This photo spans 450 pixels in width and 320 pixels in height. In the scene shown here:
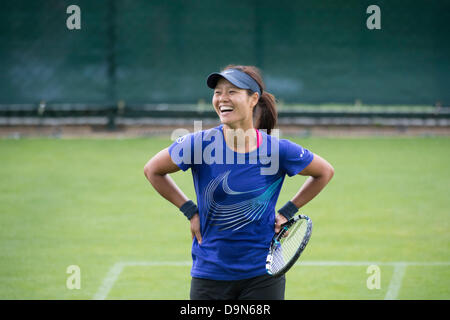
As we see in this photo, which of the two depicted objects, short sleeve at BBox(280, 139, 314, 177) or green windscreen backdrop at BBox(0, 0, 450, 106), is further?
Answer: green windscreen backdrop at BBox(0, 0, 450, 106)

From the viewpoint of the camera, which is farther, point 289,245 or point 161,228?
point 161,228

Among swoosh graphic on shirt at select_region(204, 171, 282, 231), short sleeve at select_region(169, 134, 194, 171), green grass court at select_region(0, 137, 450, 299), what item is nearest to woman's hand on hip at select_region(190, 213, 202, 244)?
swoosh graphic on shirt at select_region(204, 171, 282, 231)

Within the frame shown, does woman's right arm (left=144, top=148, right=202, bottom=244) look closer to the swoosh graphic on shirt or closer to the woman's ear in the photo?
the swoosh graphic on shirt

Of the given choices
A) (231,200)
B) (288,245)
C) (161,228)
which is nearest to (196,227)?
(231,200)

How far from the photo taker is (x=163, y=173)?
3684 mm

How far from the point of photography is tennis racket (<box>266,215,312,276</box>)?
339 centimetres

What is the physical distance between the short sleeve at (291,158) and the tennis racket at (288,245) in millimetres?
267

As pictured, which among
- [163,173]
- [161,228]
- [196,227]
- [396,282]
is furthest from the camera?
[161,228]

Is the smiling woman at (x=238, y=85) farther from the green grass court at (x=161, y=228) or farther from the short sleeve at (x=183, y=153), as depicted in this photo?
the green grass court at (x=161, y=228)

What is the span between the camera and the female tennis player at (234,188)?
11.2ft

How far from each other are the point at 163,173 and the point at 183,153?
254mm

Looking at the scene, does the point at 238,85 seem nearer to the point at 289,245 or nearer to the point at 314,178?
the point at 314,178

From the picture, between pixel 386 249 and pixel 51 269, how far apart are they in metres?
3.02

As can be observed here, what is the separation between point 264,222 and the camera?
349 centimetres
